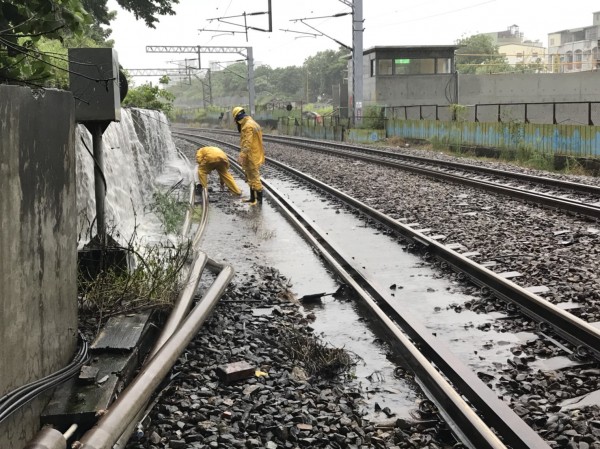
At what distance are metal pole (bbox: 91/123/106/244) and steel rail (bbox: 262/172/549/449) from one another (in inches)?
94.6

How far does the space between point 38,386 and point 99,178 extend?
2640 mm

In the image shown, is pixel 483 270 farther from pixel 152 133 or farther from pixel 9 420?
pixel 152 133

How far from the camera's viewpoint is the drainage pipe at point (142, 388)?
10.0ft

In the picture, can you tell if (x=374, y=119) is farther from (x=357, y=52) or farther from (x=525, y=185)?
(x=525, y=185)

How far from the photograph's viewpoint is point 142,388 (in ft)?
11.8

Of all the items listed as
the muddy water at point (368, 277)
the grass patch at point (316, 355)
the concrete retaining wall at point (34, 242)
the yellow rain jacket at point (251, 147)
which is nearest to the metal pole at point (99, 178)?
the concrete retaining wall at point (34, 242)

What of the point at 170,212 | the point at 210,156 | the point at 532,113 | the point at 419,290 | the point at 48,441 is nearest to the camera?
the point at 48,441

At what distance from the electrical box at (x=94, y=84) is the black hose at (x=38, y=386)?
6.63 ft

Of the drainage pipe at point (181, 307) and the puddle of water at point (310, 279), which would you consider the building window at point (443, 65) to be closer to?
the puddle of water at point (310, 279)

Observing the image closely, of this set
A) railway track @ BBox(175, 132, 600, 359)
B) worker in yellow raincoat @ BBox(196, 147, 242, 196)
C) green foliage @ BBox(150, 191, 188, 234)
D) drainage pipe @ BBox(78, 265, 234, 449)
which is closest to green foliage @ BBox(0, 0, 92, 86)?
drainage pipe @ BBox(78, 265, 234, 449)

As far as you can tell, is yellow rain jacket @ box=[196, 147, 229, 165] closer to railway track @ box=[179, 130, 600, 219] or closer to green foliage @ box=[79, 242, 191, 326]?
railway track @ box=[179, 130, 600, 219]

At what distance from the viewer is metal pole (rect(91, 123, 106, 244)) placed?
18.0 feet

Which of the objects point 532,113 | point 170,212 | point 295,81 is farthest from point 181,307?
point 295,81

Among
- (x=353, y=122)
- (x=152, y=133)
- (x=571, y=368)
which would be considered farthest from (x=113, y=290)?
(x=353, y=122)
